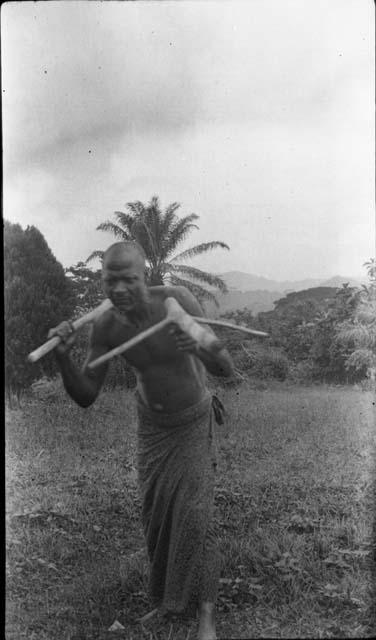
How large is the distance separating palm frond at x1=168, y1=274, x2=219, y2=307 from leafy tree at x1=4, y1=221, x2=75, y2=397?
0.67 metres

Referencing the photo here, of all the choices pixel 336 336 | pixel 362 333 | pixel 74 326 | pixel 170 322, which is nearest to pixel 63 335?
pixel 74 326

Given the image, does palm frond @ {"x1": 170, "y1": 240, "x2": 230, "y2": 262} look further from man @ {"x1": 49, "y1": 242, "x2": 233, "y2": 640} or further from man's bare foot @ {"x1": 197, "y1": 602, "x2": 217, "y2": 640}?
man's bare foot @ {"x1": 197, "y1": 602, "x2": 217, "y2": 640}

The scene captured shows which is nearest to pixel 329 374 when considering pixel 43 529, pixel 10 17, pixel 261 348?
pixel 261 348

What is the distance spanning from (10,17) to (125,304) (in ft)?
7.19

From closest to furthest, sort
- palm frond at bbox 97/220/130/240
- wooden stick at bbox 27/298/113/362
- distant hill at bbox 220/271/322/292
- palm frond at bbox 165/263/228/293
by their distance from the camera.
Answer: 1. wooden stick at bbox 27/298/113/362
2. palm frond at bbox 97/220/130/240
3. palm frond at bbox 165/263/228/293
4. distant hill at bbox 220/271/322/292

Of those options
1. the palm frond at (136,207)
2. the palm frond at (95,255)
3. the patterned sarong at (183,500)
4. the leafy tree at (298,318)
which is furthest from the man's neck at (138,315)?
the leafy tree at (298,318)

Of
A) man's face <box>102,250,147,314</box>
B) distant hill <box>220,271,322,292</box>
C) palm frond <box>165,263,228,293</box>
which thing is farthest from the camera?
distant hill <box>220,271,322,292</box>

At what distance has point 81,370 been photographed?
11.9 feet

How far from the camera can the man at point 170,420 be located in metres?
3.56

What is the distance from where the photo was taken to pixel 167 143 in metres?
4.11

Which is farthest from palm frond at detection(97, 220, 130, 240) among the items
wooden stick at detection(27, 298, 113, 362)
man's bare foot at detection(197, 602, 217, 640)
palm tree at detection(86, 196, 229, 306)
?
man's bare foot at detection(197, 602, 217, 640)

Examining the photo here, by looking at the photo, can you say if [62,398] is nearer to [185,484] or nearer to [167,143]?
[185,484]

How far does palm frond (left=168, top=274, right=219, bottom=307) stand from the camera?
4.15 meters

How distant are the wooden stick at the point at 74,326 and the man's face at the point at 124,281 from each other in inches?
4.2
